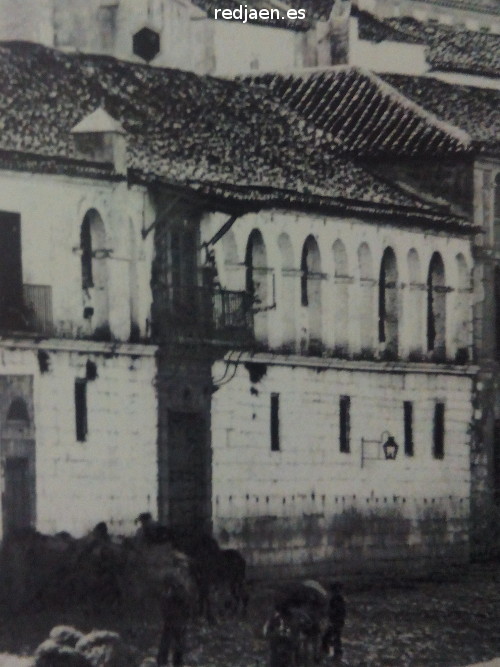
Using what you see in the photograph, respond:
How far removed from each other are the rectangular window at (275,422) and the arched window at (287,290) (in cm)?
36

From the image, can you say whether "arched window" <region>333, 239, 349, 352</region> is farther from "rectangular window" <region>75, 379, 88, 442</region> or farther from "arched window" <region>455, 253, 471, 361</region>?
"rectangular window" <region>75, 379, 88, 442</region>

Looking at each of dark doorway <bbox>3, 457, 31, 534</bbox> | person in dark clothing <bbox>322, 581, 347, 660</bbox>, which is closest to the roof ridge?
person in dark clothing <bbox>322, 581, 347, 660</bbox>

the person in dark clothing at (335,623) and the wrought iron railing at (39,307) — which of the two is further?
the person in dark clothing at (335,623)

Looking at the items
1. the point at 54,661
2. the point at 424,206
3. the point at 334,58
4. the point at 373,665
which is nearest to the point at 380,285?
the point at 424,206

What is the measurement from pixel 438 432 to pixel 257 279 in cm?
200

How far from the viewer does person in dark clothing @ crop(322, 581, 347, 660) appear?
10.5 meters

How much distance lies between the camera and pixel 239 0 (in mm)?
12242

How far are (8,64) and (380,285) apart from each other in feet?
9.88

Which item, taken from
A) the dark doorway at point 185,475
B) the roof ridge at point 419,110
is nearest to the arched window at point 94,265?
the dark doorway at point 185,475

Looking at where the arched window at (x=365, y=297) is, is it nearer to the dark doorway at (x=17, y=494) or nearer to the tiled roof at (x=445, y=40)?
the tiled roof at (x=445, y=40)

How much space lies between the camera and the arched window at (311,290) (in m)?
11.6

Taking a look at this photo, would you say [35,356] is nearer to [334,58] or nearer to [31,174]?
[31,174]

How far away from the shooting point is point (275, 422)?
1124 cm

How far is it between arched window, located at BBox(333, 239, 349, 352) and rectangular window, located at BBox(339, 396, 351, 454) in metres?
0.34
